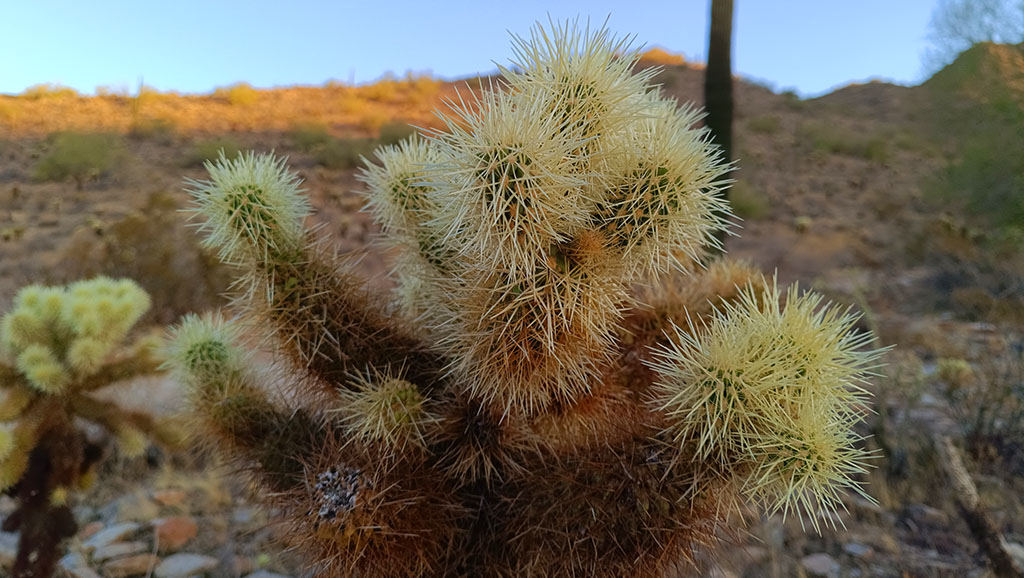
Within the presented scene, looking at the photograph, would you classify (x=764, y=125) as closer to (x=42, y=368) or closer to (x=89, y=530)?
(x=89, y=530)

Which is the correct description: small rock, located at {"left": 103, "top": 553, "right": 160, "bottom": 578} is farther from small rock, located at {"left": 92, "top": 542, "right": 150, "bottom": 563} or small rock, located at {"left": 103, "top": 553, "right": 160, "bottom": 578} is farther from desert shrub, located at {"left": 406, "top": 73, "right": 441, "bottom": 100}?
desert shrub, located at {"left": 406, "top": 73, "right": 441, "bottom": 100}

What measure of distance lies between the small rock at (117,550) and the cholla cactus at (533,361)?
1.33 meters

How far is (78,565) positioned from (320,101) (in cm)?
2139

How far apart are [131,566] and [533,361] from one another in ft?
6.95

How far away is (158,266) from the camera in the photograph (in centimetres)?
619

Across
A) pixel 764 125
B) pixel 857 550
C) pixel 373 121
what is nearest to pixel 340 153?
pixel 373 121

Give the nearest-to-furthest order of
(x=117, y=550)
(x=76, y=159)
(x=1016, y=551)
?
(x=1016, y=551) → (x=117, y=550) → (x=76, y=159)

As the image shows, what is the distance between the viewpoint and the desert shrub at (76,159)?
37.8ft

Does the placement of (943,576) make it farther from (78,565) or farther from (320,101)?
(320,101)

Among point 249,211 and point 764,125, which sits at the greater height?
point 764,125

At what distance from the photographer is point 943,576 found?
2.15 m

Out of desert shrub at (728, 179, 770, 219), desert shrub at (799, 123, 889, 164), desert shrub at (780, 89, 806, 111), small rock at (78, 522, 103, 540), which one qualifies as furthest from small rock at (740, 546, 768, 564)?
desert shrub at (780, 89, 806, 111)

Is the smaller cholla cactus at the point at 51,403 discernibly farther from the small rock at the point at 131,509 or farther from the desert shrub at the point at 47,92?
the desert shrub at the point at 47,92

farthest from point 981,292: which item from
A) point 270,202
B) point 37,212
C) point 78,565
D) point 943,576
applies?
point 37,212
